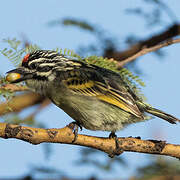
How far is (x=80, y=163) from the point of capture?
12.5 ft

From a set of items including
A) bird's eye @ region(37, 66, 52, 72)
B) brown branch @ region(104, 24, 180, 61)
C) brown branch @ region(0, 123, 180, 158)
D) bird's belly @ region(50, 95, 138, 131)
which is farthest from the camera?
brown branch @ region(104, 24, 180, 61)

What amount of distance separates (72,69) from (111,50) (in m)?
0.86

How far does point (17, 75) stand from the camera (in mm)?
3113

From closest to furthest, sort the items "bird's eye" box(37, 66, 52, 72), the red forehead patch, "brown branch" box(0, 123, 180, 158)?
"brown branch" box(0, 123, 180, 158)
the red forehead patch
"bird's eye" box(37, 66, 52, 72)

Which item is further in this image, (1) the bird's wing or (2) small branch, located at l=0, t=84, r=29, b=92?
(1) the bird's wing

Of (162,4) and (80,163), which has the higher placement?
(162,4)

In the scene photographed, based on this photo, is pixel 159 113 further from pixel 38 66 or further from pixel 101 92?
pixel 38 66

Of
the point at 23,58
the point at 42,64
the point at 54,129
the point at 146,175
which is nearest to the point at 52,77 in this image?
the point at 42,64

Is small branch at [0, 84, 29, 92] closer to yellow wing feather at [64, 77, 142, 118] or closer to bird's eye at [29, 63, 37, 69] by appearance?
bird's eye at [29, 63, 37, 69]

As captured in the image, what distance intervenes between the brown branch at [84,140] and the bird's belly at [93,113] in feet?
0.99

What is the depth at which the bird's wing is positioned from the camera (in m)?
3.39

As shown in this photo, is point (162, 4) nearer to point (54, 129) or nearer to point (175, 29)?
point (175, 29)

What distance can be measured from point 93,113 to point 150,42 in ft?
4.28

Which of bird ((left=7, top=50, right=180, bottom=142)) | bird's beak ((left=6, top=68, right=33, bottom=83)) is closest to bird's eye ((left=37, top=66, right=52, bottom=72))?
bird ((left=7, top=50, right=180, bottom=142))
